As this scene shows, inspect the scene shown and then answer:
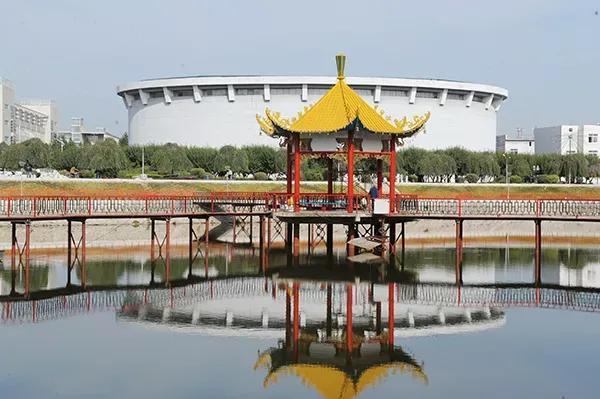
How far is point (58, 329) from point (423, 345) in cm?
800

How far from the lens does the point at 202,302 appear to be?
2306 centimetres

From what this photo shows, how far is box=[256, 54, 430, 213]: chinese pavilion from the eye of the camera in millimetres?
31766

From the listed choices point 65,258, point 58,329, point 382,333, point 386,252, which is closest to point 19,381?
point 58,329

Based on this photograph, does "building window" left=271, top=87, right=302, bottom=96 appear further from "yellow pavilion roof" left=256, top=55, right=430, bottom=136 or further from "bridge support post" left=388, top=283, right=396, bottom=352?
"bridge support post" left=388, top=283, right=396, bottom=352

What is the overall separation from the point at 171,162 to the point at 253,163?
30.1ft

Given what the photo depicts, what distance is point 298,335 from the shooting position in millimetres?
18656

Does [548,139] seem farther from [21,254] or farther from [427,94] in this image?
[21,254]

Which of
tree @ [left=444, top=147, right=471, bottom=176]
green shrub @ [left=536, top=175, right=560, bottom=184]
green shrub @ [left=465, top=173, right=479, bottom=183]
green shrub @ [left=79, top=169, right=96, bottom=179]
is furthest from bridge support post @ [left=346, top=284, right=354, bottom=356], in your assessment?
green shrub @ [left=536, top=175, right=560, bottom=184]

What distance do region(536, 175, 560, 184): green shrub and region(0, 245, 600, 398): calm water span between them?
4992cm

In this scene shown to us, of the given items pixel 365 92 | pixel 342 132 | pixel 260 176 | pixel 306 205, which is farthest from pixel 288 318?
pixel 365 92

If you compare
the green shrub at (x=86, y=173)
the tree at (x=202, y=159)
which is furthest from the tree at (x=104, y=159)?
the tree at (x=202, y=159)

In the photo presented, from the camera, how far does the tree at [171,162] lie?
69875 millimetres

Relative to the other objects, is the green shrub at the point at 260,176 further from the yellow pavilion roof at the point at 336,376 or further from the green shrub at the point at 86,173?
the yellow pavilion roof at the point at 336,376

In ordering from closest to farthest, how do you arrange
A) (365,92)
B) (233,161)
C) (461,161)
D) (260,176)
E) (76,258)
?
(76,258), (260,176), (233,161), (461,161), (365,92)
